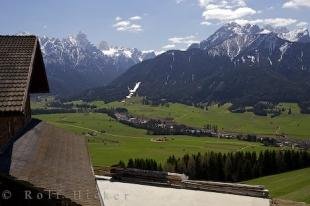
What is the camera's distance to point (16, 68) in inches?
603

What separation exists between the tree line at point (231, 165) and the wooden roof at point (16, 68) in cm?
11605

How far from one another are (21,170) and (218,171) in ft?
419

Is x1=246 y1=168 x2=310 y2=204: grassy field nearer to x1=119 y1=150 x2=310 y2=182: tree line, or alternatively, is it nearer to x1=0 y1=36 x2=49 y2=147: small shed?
x1=119 y1=150 x2=310 y2=182: tree line

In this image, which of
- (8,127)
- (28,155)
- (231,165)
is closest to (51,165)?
(28,155)

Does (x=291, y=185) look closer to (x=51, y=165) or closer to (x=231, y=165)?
(x=231, y=165)

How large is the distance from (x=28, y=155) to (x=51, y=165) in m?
0.81

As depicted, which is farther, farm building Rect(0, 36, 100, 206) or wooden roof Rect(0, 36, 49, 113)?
wooden roof Rect(0, 36, 49, 113)

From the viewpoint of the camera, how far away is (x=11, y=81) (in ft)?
46.6

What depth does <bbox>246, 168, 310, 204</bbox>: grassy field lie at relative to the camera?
94.8m

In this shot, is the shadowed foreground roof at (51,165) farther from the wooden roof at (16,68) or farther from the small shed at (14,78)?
the wooden roof at (16,68)

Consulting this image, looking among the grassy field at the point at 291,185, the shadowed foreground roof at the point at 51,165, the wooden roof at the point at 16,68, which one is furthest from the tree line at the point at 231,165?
the wooden roof at the point at 16,68

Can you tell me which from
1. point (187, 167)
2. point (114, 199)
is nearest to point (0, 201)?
point (114, 199)

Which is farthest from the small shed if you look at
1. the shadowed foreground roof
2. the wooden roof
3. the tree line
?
the tree line

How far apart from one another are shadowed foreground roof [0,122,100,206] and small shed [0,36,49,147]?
66 cm
